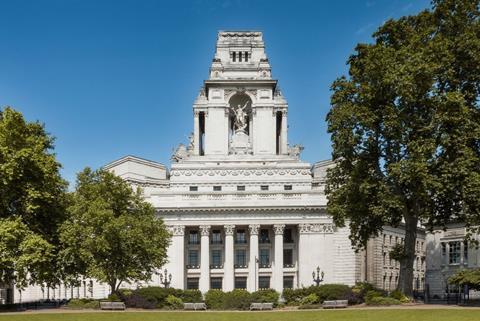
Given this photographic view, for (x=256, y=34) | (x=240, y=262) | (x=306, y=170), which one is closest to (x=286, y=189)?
(x=306, y=170)

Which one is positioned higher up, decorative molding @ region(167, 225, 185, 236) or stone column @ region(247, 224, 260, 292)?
decorative molding @ region(167, 225, 185, 236)

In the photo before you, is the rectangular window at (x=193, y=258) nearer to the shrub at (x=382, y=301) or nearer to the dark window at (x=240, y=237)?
the dark window at (x=240, y=237)

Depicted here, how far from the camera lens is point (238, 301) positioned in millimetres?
62750

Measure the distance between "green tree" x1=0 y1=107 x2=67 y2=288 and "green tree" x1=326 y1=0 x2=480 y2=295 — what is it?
76.4ft

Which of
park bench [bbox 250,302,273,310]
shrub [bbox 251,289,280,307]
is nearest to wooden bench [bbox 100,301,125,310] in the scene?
park bench [bbox 250,302,273,310]

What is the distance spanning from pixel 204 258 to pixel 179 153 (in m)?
22.8

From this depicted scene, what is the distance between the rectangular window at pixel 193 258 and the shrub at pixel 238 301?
29081 mm

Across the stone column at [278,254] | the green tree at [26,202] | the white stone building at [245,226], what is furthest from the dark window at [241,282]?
the green tree at [26,202]

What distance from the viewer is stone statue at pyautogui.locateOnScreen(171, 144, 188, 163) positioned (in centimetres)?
10644

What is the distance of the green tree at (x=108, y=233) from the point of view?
57.2 meters

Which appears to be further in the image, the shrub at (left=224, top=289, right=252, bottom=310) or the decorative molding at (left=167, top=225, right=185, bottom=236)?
the decorative molding at (left=167, top=225, right=185, bottom=236)

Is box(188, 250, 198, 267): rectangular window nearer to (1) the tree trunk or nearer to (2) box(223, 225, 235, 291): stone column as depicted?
(2) box(223, 225, 235, 291): stone column

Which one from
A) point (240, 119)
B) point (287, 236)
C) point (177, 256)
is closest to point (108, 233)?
point (177, 256)

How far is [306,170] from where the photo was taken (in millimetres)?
98750
